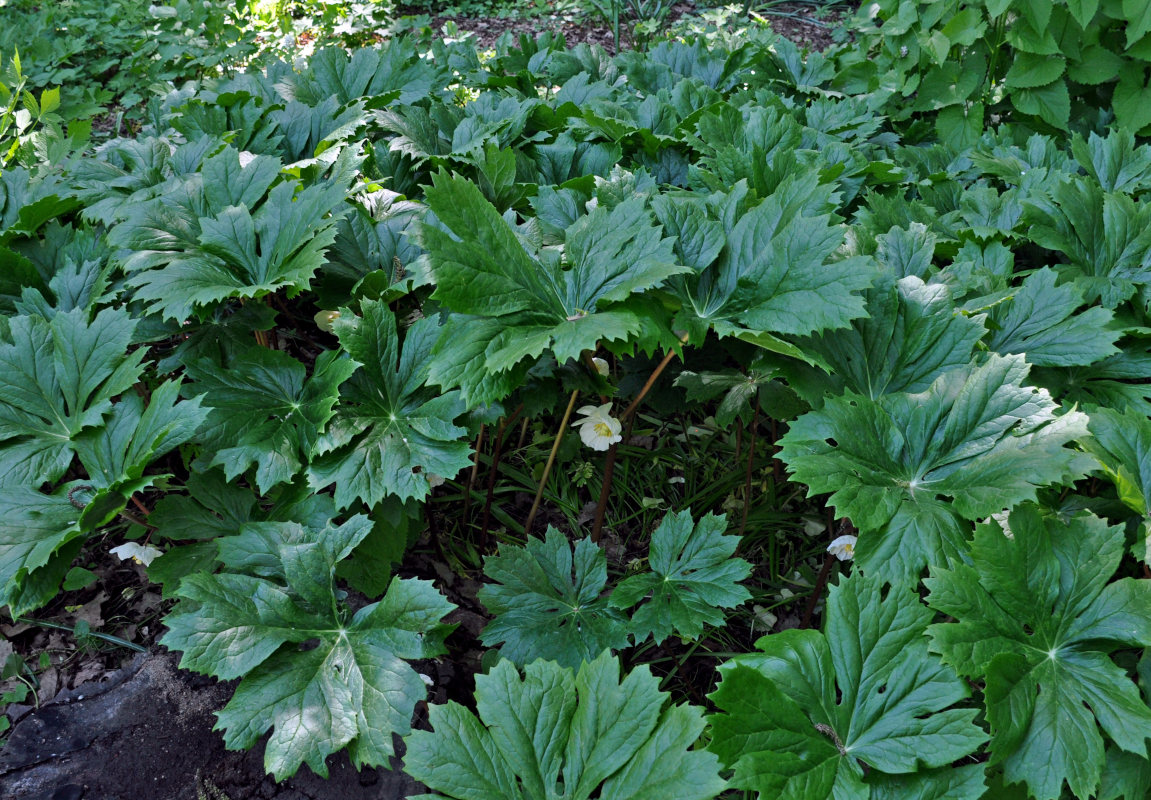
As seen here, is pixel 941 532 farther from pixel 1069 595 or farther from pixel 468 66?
pixel 468 66

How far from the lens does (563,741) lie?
142 cm

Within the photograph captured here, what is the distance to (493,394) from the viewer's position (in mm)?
1615

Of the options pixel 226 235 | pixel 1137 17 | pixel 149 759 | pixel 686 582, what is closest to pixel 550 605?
pixel 686 582

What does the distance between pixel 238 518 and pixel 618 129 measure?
1.58 metres

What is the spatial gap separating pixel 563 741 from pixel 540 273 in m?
0.97

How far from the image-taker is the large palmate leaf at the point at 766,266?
1.63m

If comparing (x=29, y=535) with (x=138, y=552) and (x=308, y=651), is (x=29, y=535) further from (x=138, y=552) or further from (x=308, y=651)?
(x=308, y=651)

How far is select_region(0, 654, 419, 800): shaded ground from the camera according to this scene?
167 cm

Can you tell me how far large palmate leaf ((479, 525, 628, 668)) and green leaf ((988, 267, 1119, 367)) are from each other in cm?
115

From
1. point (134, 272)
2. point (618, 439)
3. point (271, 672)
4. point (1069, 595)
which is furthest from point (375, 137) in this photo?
point (1069, 595)

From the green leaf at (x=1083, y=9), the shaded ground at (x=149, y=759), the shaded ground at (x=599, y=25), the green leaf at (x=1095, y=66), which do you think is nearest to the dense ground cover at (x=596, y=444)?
the shaded ground at (x=149, y=759)

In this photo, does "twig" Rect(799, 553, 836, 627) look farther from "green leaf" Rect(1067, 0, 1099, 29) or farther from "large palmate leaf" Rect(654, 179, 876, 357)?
"green leaf" Rect(1067, 0, 1099, 29)

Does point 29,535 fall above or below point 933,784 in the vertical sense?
above

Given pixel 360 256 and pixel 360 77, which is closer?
pixel 360 256
